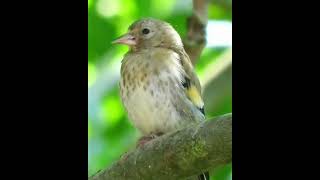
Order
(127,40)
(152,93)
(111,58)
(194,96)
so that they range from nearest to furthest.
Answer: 1. (152,93)
2. (194,96)
3. (127,40)
4. (111,58)

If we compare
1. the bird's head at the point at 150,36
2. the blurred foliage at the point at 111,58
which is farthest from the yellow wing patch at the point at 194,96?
the blurred foliage at the point at 111,58

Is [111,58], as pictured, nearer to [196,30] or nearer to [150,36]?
[150,36]

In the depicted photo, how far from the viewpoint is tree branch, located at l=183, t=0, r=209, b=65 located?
14.1 ft

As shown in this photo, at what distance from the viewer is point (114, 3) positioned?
521 cm

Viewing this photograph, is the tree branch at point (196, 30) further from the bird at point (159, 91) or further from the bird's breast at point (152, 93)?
the bird's breast at point (152, 93)

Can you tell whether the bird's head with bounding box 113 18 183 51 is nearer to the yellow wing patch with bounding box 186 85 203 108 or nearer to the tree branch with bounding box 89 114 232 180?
the yellow wing patch with bounding box 186 85 203 108

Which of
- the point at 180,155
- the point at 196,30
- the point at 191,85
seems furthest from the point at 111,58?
the point at 180,155

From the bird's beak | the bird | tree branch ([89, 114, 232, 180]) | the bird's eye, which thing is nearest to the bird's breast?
the bird

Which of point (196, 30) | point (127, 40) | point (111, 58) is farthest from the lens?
point (111, 58)

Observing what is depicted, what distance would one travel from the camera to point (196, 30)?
14.4 ft

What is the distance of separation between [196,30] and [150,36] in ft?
0.95
